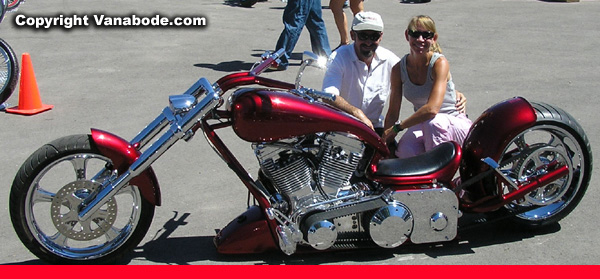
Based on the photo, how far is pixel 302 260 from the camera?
13.7 feet

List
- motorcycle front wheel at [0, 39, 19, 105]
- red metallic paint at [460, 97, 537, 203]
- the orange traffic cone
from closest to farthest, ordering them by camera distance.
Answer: red metallic paint at [460, 97, 537, 203] < the orange traffic cone < motorcycle front wheel at [0, 39, 19, 105]

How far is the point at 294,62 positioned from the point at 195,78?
4.98ft

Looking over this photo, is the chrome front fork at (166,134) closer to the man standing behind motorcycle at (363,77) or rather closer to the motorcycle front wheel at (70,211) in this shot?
the motorcycle front wheel at (70,211)

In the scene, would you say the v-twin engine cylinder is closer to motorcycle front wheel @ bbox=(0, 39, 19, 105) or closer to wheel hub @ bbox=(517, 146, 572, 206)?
wheel hub @ bbox=(517, 146, 572, 206)

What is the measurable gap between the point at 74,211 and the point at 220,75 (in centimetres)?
500

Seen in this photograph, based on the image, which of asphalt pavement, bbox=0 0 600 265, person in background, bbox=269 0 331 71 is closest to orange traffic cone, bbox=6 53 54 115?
asphalt pavement, bbox=0 0 600 265

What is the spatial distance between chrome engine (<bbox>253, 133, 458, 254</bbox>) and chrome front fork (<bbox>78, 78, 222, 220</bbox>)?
360 millimetres

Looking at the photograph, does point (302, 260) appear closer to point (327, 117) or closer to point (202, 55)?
point (327, 117)

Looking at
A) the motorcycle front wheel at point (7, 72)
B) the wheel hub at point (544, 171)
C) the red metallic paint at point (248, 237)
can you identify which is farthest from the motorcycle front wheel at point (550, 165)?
the motorcycle front wheel at point (7, 72)

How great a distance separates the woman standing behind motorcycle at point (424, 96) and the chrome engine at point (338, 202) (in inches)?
22.6

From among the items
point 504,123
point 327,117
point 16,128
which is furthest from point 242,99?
point 16,128

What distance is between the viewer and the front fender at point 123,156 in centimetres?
386

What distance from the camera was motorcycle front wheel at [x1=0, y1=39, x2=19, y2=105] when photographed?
7.40 meters

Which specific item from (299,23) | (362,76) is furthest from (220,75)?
(362,76)
